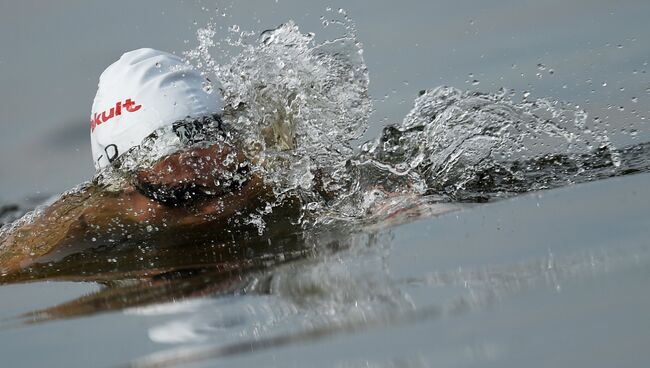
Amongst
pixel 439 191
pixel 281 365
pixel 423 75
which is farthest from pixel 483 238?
pixel 423 75

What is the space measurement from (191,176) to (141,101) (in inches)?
19.5

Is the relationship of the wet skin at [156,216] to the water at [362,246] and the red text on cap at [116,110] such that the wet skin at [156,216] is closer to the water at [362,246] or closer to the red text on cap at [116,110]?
the water at [362,246]

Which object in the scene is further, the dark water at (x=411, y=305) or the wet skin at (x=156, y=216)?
the wet skin at (x=156, y=216)

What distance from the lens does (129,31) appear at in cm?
898

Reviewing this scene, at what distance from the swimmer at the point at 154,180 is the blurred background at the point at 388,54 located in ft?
5.22

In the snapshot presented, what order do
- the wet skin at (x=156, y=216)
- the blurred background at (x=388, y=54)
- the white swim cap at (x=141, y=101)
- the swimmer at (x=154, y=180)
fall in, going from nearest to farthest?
the wet skin at (x=156, y=216) < the swimmer at (x=154, y=180) < the white swim cap at (x=141, y=101) < the blurred background at (x=388, y=54)

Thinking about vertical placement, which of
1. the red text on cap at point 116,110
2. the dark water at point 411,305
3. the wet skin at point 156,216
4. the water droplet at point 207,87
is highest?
the water droplet at point 207,87

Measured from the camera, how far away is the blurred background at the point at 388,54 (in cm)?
762

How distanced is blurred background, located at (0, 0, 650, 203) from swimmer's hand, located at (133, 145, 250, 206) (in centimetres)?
184

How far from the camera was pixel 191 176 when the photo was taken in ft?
19.3

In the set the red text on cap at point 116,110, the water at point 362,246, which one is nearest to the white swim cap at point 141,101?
the red text on cap at point 116,110

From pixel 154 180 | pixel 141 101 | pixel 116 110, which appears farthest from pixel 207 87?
pixel 154 180

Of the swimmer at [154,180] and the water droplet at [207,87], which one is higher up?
the water droplet at [207,87]

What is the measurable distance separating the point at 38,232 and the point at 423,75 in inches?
122
